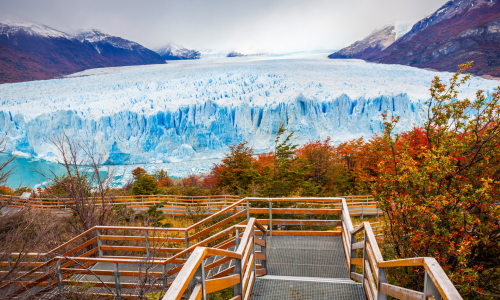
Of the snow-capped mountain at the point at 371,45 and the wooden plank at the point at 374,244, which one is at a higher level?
the snow-capped mountain at the point at 371,45

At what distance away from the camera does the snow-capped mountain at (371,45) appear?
49219mm

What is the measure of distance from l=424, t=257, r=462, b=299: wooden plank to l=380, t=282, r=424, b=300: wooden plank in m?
0.19

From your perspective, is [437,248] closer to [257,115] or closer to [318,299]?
[318,299]

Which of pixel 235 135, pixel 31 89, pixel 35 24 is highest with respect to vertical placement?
pixel 35 24

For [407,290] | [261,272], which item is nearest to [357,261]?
[261,272]

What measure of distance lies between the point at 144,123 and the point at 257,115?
35.5 feet

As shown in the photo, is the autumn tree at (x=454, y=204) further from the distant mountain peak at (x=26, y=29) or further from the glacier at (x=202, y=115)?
the distant mountain peak at (x=26, y=29)

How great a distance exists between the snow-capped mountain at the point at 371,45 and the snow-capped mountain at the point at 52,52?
127ft

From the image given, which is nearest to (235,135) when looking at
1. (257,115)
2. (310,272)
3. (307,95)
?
(257,115)

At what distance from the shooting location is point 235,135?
26.8m

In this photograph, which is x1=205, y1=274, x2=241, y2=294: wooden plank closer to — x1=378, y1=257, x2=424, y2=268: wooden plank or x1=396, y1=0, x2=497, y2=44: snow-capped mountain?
x1=378, y1=257, x2=424, y2=268: wooden plank

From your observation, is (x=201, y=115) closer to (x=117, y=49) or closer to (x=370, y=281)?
(x=370, y=281)

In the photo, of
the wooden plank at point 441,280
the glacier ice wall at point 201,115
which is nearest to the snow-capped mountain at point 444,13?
the glacier ice wall at point 201,115

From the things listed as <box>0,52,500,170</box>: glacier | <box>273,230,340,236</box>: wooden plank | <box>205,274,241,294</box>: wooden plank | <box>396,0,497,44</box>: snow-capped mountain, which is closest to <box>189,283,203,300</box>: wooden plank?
<box>205,274,241,294</box>: wooden plank
